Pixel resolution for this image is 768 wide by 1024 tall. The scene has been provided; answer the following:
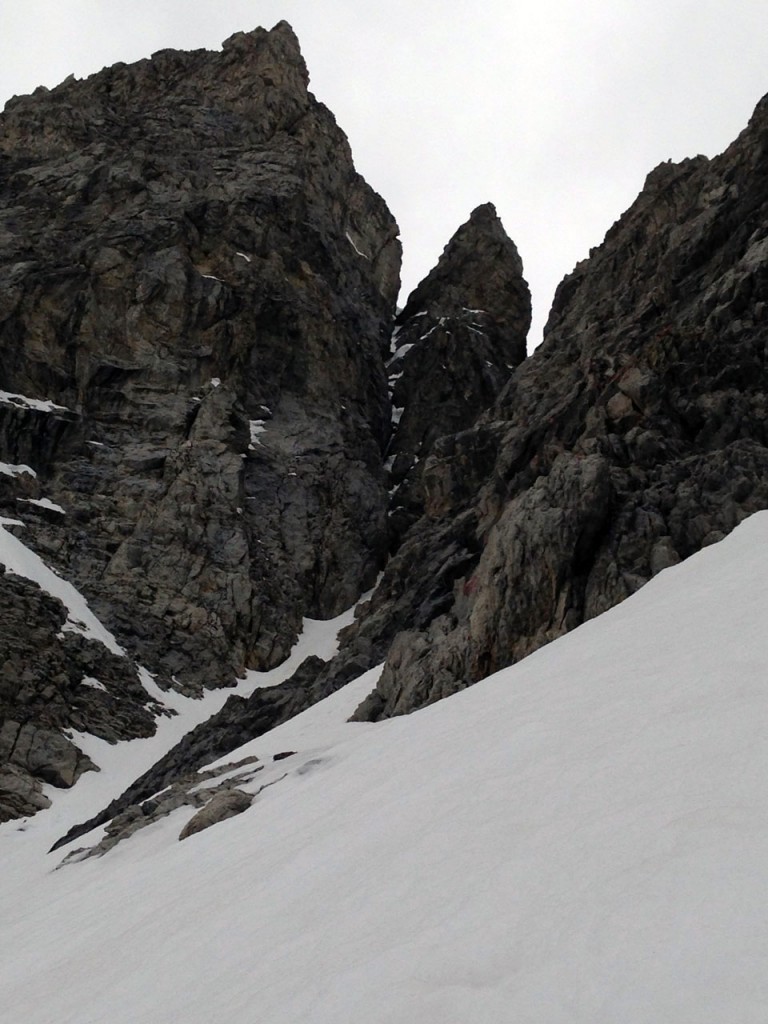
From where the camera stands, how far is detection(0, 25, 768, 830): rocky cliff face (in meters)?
25.9

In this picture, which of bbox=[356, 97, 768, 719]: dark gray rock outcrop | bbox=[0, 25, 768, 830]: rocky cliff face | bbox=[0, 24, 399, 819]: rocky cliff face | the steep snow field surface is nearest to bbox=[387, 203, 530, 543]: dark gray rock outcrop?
bbox=[0, 25, 768, 830]: rocky cliff face

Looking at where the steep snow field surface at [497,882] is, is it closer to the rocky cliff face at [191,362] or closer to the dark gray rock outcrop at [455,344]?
the rocky cliff face at [191,362]

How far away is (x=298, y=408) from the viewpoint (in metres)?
70.2

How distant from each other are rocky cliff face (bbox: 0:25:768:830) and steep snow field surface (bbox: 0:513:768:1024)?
1074 centimetres

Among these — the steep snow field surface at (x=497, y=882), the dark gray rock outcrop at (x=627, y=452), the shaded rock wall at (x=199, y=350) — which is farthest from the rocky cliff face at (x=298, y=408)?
the steep snow field surface at (x=497, y=882)

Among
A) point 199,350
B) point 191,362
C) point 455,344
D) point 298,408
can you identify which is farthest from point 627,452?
point 455,344

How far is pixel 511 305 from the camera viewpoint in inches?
3356

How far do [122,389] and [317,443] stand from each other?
51.2 ft

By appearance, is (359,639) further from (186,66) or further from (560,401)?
(186,66)

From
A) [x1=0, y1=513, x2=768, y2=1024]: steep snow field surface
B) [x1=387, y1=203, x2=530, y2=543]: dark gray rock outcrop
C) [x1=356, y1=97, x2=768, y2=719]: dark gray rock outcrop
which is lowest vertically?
[x1=0, y1=513, x2=768, y2=1024]: steep snow field surface

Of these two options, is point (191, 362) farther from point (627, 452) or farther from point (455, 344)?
point (627, 452)

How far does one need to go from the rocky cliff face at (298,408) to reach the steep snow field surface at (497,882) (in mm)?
10744

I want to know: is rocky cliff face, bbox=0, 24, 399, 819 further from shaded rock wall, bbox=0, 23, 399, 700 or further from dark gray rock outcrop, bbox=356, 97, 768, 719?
dark gray rock outcrop, bbox=356, 97, 768, 719

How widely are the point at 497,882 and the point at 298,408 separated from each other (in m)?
65.6
